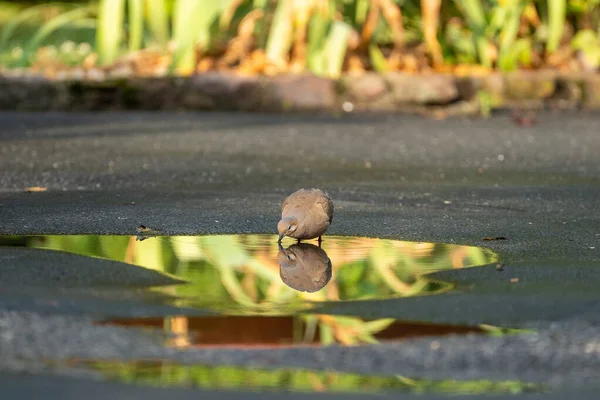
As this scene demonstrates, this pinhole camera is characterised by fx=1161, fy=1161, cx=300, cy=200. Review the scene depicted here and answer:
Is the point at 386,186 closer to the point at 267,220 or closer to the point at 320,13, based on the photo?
the point at 267,220

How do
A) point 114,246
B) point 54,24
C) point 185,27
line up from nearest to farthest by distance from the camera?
point 114,246 → point 185,27 → point 54,24

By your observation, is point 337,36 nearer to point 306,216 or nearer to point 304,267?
point 306,216

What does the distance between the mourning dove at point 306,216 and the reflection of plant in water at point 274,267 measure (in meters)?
0.07

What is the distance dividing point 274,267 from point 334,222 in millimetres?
809

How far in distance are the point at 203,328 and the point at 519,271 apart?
1.08m

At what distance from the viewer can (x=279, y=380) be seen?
A: 215 cm

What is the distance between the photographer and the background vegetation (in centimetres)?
835

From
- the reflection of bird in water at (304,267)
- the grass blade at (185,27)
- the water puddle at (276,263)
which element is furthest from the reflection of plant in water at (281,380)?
the grass blade at (185,27)

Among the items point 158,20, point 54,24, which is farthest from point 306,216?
point 54,24

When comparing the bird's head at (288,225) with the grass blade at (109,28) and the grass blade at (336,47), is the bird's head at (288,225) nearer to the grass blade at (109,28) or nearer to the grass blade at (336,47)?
the grass blade at (336,47)

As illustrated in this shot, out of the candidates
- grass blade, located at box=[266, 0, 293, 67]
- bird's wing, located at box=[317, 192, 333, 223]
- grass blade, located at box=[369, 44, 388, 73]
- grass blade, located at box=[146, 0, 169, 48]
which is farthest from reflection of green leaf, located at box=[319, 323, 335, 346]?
grass blade, located at box=[146, 0, 169, 48]

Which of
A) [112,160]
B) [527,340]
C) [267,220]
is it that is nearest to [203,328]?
[527,340]

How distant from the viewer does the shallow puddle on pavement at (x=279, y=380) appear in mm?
2102

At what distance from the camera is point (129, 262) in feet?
10.8
